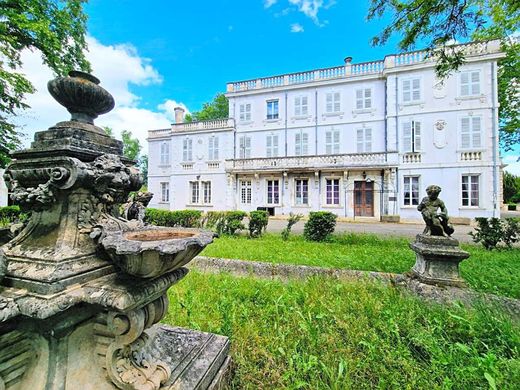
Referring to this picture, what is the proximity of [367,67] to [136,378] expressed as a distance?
19.6 metres

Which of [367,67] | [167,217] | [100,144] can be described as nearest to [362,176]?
[367,67]

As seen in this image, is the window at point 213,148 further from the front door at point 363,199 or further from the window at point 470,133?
the window at point 470,133

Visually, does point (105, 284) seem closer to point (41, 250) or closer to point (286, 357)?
point (41, 250)

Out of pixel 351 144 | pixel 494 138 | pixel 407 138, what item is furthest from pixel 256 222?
pixel 494 138

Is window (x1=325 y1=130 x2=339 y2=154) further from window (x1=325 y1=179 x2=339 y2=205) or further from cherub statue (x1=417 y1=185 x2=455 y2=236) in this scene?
cherub statue (x1=417 y1=185 x2=455 y2=236)

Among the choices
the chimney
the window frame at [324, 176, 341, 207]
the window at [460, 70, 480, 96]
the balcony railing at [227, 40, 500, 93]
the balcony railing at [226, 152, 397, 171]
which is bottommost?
the window frame at [324, 176, 341, 207]

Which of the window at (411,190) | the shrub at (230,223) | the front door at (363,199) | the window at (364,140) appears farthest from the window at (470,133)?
the shrub at (230,223)

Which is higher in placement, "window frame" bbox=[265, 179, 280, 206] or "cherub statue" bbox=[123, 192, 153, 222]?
"window frame" bbox=[265, 179, 280, 206]

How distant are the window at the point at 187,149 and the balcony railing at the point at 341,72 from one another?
5430 millimetres

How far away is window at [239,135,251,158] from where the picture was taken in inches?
742

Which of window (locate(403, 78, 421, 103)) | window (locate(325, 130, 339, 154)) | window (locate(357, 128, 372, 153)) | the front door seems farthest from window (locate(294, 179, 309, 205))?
window (locate(403, 78, 421, 103))

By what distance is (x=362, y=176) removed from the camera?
15.6 metres

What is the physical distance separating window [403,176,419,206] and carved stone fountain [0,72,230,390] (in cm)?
1619

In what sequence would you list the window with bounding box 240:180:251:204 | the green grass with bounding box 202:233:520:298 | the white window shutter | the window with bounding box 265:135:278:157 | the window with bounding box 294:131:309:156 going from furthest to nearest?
the window with bounding box 240:180:251:204
the window with bounding box 265:135:278:157
the window with bounding box 294:131:309:156
the white window shutter
the green grass with bounding box 202:233:520:298
